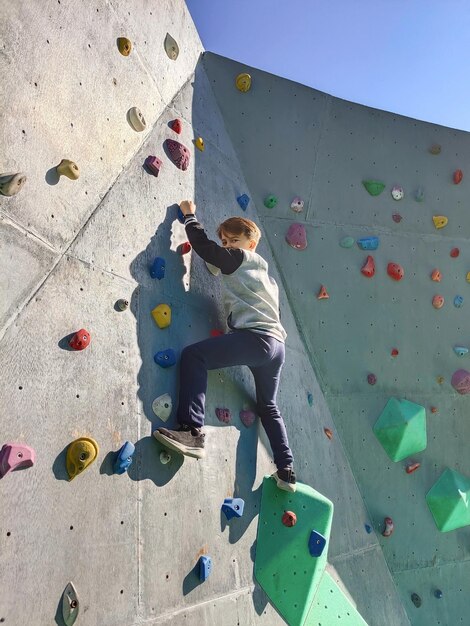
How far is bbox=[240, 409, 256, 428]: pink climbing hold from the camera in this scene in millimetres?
2770

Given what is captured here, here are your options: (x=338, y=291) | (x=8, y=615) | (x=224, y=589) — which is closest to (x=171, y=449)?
(x=224, y=589)

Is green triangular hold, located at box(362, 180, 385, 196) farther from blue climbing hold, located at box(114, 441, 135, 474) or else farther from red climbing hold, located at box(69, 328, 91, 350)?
blue climbing hold, located at box(114, 441, 135, 474)

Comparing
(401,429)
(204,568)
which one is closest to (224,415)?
(204,568)

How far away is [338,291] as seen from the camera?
3980 millimetres

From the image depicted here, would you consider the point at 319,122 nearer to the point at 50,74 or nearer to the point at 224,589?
the point at 50,74

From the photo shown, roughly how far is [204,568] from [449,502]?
2.18m

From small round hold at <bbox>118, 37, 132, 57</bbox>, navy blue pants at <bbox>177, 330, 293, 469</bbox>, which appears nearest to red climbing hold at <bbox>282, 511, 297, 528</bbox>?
navy blue pants at <bbox>177, 330, 293, 469</bbox>

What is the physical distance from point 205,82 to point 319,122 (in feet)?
3.32

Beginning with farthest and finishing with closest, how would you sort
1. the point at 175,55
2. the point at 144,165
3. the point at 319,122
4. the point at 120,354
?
the point at 319,122 < the point at 175,55 < the point at 144,165 < the point at 120,354

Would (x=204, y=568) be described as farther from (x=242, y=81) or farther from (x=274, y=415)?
(x=242, y=81)

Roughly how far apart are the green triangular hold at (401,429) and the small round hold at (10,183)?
2.78 meters

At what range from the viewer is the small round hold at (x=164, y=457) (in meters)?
2.22

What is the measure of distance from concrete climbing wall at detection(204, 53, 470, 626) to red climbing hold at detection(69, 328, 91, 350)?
1723 mm

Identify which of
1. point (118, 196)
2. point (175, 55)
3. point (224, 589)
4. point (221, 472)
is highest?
point (175, 55)
